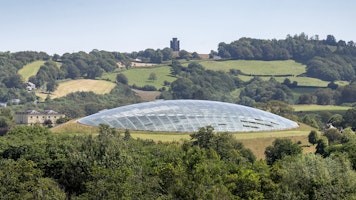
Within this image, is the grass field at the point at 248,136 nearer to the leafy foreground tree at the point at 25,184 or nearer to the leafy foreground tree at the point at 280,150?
the leafy foreground tree at the point at 280,150

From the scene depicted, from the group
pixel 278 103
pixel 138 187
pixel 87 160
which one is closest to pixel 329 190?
pixel 138 187

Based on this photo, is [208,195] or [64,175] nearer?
[208,195]

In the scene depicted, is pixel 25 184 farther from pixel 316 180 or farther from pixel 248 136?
pixel 248 136

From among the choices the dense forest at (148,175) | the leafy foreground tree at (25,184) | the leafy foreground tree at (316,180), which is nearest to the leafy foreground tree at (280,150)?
the dense forest at (148,175)

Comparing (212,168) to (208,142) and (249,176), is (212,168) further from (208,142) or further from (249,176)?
(208,142)

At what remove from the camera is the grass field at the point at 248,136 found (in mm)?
108938

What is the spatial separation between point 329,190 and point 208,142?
42037 mm

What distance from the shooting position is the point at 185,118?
393 ft

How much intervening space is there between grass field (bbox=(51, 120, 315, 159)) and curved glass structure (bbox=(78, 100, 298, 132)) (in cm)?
225

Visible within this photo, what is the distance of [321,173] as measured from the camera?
5934 cm

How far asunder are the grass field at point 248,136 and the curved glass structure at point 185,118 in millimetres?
2254

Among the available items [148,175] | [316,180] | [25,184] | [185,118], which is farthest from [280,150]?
[25,184]

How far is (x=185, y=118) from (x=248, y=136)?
40.4 feet

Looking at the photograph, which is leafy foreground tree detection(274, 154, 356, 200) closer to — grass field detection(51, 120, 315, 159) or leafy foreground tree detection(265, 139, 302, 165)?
leafy foreground tree detection(265, 139, 302, 165)
